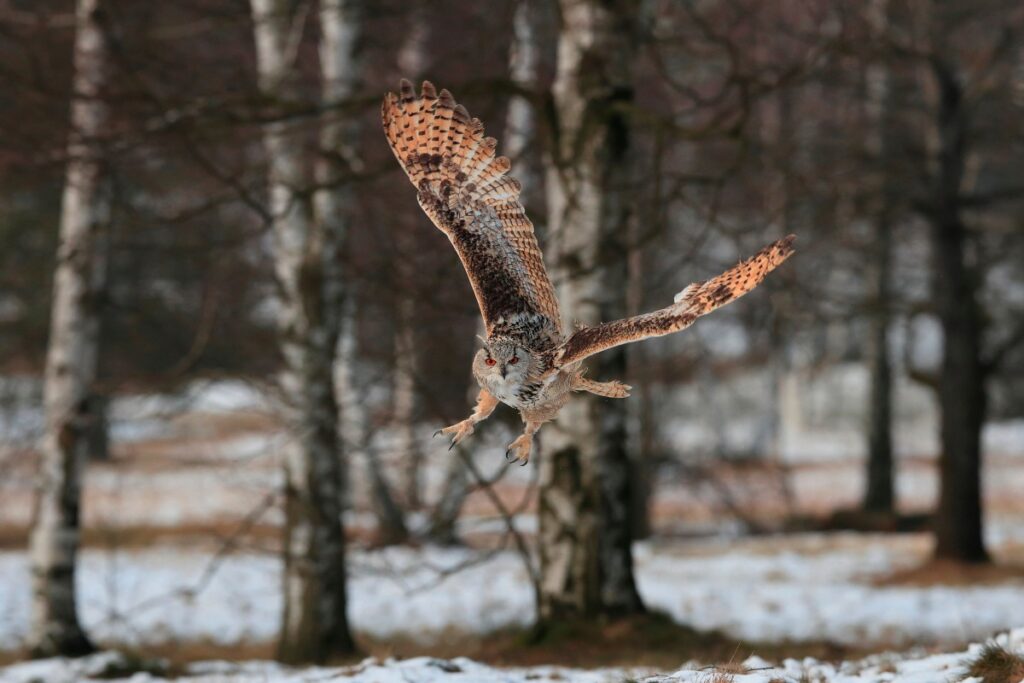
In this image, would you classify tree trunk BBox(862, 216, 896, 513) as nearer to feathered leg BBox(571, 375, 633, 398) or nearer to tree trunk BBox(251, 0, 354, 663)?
tree trunk BBox(251, 0, 354, 663)

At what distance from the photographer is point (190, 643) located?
37.4 feet

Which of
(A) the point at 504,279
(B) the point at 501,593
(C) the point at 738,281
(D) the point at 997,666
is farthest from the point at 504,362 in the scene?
(B) the point at 501,593

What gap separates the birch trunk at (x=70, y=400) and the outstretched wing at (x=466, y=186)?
5582mm

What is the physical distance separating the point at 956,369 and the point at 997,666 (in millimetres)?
9596

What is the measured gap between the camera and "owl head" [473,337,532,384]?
11.6 ft

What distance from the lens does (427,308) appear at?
8742 mm

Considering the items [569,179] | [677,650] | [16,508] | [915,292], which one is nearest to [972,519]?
[677,650]

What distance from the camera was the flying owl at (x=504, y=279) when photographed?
3463mm

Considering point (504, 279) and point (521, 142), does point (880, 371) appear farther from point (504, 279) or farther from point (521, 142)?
point (504, 279)

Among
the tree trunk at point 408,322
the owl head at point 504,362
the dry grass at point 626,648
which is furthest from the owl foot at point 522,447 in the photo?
the tree trunk at point 408,322

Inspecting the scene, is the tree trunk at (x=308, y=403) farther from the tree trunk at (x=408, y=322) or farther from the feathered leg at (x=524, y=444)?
the feathered leg at (x=524, y=444)

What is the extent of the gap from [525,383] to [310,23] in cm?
837

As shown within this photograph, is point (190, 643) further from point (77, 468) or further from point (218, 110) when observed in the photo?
point (218, 110)

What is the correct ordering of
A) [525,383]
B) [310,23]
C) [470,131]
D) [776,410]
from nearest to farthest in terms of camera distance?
1. [525,383]
2. [470,131]
3. [310,23]
4. [776,410]
